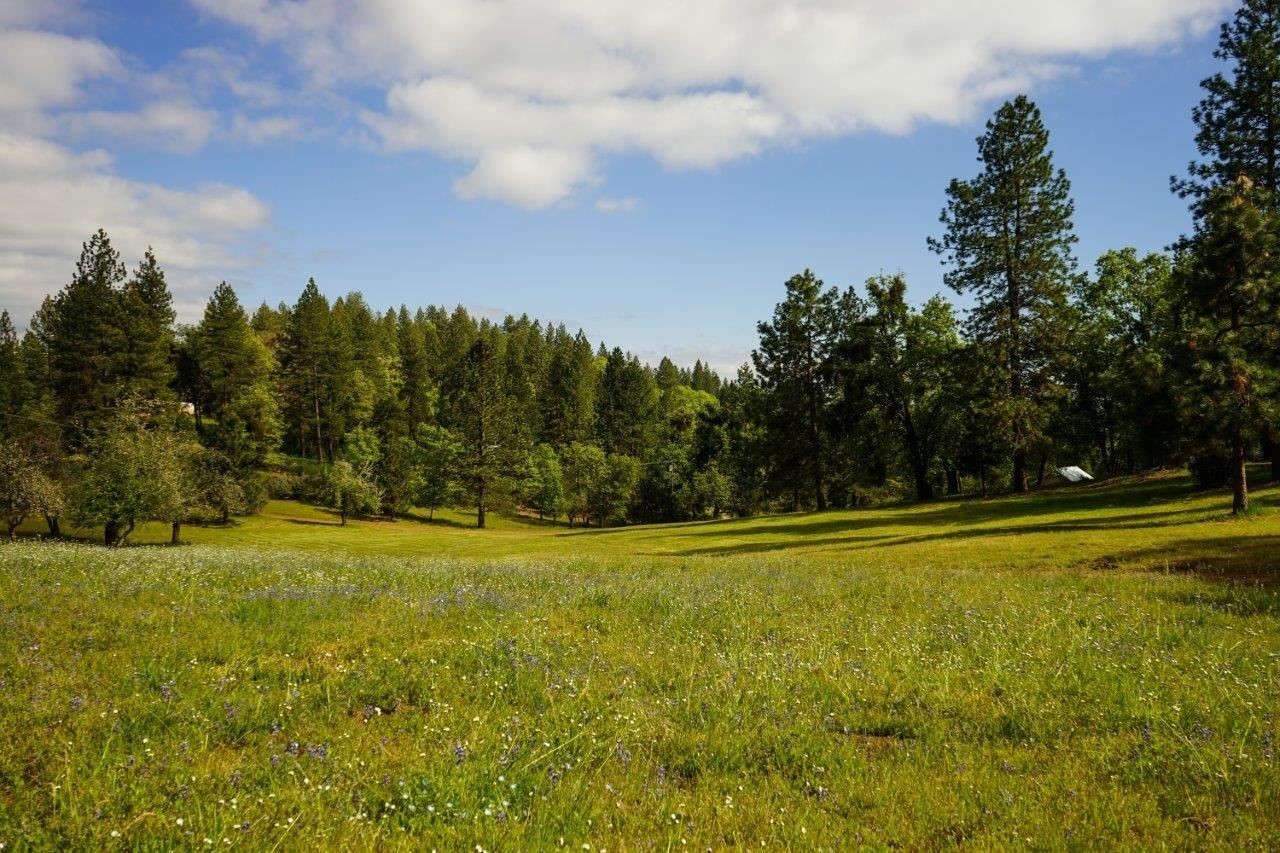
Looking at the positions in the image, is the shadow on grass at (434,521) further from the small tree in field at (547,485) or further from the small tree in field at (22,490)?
the small tree in field at (22,490)

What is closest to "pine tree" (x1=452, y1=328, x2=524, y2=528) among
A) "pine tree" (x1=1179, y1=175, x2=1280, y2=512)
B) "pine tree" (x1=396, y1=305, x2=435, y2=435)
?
"pine tree" (x1=396, y1=305, x2=435, y2=435)

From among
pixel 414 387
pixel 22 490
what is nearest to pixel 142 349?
pixel 22 490

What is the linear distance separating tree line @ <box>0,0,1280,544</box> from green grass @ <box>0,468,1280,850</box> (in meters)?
25.0

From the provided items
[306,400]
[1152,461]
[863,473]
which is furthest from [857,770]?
[306,400]

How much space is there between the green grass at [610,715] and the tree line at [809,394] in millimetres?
24955

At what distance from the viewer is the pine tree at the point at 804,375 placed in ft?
188

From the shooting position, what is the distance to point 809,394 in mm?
57531

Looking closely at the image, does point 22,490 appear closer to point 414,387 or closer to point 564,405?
point 414,387

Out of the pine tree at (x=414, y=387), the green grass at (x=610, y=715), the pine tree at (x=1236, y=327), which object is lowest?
the green grass at (x=610, y=715)

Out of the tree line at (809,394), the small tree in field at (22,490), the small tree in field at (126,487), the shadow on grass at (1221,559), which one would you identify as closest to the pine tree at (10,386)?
the tree line at (809,394)

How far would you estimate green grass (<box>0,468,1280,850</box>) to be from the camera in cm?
452

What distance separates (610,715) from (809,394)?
175 feet

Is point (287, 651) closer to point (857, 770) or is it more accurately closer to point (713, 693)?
point (713, 693)

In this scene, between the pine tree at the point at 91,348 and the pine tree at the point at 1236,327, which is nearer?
the pine tree at the point at 1236,327
